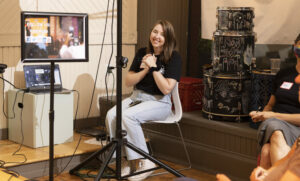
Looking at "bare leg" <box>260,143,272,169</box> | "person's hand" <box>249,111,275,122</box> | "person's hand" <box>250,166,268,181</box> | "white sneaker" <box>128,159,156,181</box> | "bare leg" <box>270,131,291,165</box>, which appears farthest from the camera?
"white sneaker" <box>128,159,156,181</box>

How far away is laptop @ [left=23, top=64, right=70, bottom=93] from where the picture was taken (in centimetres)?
408

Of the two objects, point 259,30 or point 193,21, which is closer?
point 259,30

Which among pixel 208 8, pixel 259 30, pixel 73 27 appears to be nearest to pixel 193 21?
pixel 208 8

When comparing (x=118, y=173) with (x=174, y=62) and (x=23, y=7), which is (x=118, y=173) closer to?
(x=174, y=62)

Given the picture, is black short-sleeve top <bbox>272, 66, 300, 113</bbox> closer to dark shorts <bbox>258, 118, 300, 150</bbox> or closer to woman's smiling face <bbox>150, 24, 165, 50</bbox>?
dark shorts <bbox>258, 118, 300, 150</bbox>

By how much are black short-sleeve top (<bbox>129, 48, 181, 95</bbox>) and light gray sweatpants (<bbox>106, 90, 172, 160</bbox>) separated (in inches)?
1.8

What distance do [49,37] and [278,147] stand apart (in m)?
1.54

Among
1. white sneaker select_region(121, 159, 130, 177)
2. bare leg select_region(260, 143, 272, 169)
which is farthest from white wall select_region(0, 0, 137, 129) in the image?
bare leg select_region(260, 143, 272, 169)

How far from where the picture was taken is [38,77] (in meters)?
4.16

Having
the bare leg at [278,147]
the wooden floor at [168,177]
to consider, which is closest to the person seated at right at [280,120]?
the bare leg at [278,147]

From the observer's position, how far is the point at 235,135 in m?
3.68

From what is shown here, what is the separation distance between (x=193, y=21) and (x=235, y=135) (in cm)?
191

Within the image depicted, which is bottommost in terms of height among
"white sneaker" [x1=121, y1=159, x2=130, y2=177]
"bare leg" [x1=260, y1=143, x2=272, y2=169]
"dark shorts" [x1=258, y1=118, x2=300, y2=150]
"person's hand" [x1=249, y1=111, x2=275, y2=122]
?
"white sneaker" [x1=121, y1=159, x2=130, y2=177]

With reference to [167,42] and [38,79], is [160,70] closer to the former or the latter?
[167,42]
